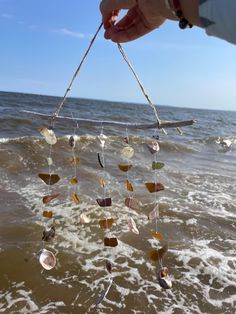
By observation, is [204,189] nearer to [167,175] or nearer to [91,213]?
[167,175]

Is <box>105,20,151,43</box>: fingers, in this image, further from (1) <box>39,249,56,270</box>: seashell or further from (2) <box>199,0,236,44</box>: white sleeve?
(1) <box>39,249,56,270</box>: seashell

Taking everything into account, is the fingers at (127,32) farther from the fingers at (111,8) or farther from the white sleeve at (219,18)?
the white sleeve at (219,18)

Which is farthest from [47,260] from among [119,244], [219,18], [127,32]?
[219,18]

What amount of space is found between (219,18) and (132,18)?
0.62 m

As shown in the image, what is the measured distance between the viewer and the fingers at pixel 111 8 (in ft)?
4.05

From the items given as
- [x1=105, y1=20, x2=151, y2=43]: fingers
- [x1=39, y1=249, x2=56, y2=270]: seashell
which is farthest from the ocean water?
[x1=105, y1=20, x2=151, y2=43]: fingers

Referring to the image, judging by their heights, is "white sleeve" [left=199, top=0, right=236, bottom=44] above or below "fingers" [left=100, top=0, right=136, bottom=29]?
below

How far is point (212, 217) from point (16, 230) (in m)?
3.15

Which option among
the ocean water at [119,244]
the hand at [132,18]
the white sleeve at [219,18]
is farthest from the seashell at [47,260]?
the white sleeve at [219,18]

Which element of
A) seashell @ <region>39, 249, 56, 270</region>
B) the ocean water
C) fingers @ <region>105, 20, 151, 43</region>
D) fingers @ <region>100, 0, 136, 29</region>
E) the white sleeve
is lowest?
the ocean water

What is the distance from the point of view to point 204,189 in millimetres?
7859

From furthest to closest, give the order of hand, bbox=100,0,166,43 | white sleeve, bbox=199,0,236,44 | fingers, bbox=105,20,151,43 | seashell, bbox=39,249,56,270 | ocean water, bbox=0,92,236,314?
ocean water, bbox=0,92,236,314 → seashell, bbox=39,249,56,270 → fingers, bbox=105,20,151,43 → hand, bbox=100,0,166,43 → white sleeve, bbox=199,0,236,44

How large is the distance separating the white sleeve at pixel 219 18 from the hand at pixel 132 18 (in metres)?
0.21

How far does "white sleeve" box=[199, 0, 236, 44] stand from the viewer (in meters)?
0.77
